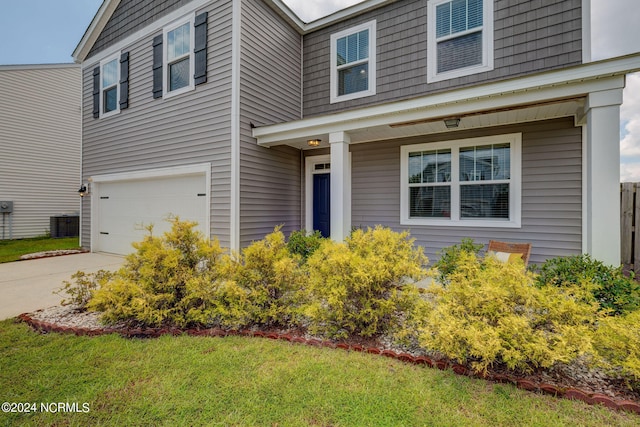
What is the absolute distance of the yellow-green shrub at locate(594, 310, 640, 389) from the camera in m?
2.01

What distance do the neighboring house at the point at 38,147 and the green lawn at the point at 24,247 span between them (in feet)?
2.35

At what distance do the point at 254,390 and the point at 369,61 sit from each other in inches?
259

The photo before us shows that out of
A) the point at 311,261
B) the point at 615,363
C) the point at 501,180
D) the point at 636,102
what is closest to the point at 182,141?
the point at 311,261

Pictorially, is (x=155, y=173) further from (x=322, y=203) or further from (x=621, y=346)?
(x=621, y=346)

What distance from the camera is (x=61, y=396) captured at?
6.99 ft

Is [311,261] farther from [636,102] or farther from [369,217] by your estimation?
[636,102]

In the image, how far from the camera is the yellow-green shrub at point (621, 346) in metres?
2.01

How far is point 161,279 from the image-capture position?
321cm

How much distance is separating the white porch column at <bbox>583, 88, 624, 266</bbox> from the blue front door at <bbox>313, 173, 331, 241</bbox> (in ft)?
15.5

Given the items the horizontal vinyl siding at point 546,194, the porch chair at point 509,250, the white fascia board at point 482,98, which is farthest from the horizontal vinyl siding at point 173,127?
the porch chair at point 509,250

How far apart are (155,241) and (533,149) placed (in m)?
5.97

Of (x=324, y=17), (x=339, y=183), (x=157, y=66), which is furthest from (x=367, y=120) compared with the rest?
(x=157, y=66)

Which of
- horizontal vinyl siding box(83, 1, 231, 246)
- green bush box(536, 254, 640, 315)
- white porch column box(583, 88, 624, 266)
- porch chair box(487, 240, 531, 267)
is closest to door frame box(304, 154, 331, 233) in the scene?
horizontal vinyl siding box(83, 1, 231, 246)

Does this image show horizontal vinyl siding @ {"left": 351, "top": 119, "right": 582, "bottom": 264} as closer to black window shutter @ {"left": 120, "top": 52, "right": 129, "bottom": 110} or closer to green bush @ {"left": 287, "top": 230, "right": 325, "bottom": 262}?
green bush @ {"left": 287, "top": 230, "right": 325, "bottom": 262}
